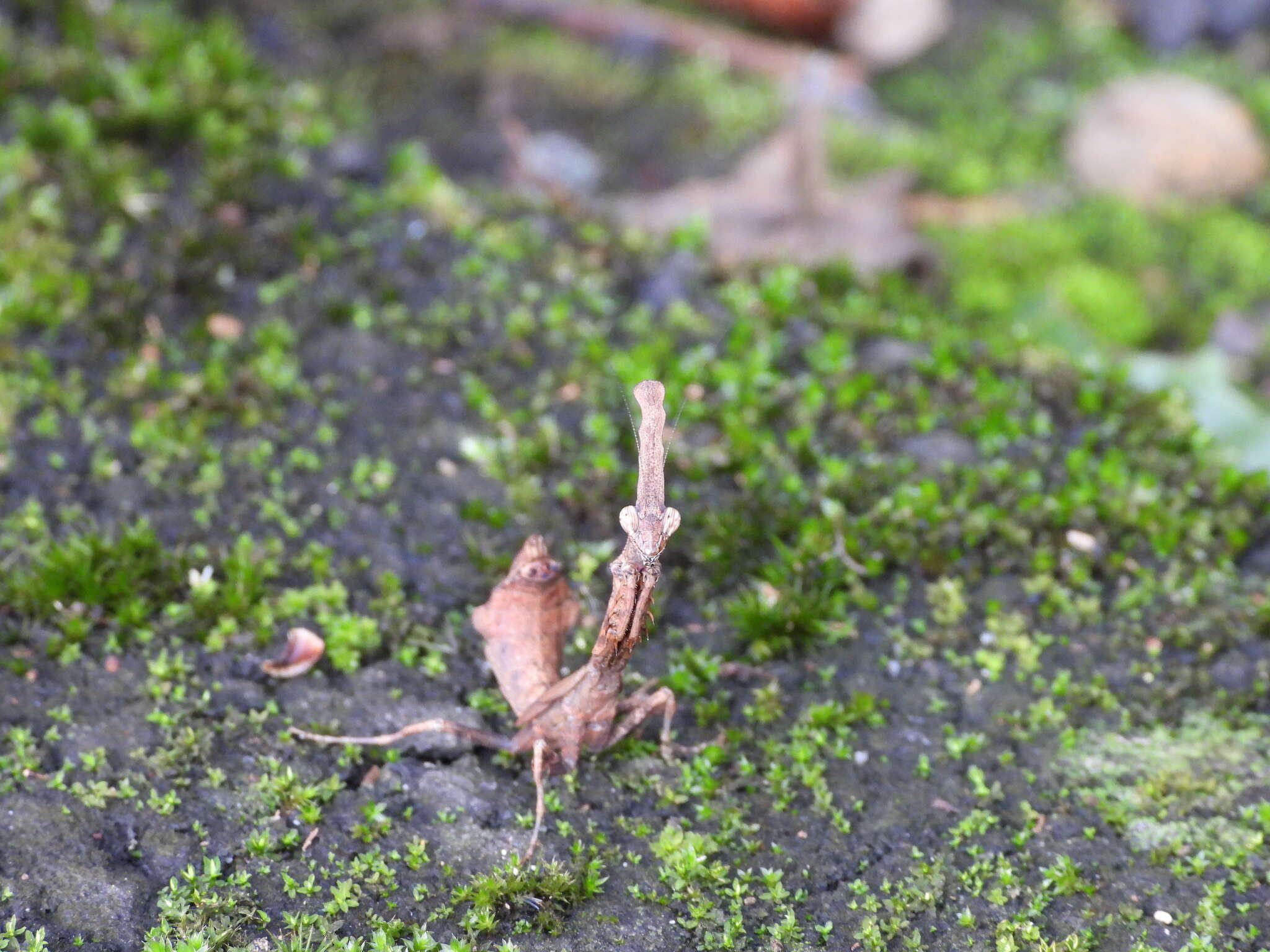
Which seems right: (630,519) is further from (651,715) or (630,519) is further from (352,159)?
(352,159)

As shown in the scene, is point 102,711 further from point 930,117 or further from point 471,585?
point 930,117

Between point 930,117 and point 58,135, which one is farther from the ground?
point 58,135

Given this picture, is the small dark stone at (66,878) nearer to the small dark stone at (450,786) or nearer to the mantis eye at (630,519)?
the small dark stone at (450,786)

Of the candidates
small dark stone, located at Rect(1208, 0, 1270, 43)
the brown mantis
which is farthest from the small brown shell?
small dark stone, located at Rect(1208, 0, 1270, 43)

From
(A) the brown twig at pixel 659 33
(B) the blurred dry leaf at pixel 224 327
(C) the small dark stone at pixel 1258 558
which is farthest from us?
(A) the brown twig at pixel 659 33

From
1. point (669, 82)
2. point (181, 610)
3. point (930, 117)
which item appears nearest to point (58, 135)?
point (181, 610)

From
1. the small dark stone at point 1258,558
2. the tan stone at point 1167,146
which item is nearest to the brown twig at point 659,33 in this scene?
the tan stone at point 1167,146

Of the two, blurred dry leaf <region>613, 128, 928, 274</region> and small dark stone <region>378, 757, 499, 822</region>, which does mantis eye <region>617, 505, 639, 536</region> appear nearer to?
small dark stone <region>378, 757, 499, 822</region>
